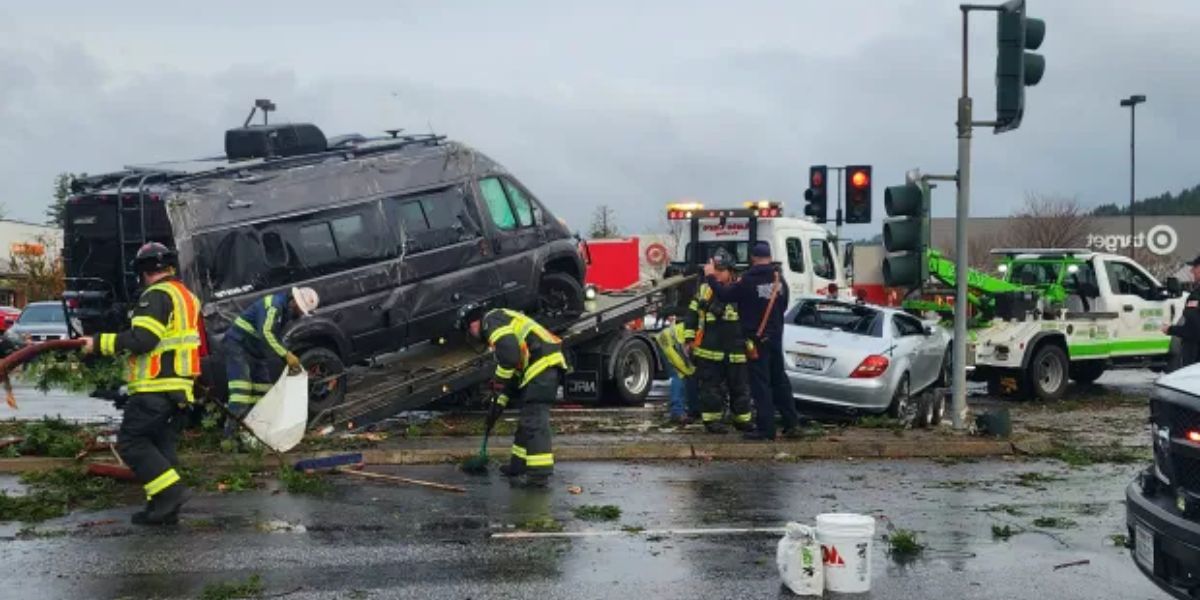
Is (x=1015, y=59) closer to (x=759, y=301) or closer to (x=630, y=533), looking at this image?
(x=759, y=301)

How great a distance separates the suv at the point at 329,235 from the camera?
13.0m

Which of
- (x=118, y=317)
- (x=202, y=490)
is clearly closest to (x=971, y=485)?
(x=202, y=490)

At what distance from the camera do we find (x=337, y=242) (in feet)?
45.7

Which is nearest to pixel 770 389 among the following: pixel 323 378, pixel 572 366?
pixel 572 366

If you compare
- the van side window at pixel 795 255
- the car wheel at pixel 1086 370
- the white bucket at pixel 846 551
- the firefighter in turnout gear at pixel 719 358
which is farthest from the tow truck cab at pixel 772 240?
the white bucket at pixel 846 551

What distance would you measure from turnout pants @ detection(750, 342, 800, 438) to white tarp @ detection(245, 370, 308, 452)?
14.6 feet

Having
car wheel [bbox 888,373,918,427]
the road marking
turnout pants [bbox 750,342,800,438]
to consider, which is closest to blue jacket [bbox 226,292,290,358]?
the road marking

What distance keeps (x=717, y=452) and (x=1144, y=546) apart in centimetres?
660

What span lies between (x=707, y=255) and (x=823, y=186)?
2.28m

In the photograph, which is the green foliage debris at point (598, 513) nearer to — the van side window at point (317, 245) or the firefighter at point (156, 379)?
the firefighter at point (156, 379)

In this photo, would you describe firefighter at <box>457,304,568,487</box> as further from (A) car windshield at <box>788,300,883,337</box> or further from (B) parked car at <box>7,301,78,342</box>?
(B) parked car at <box>7,301,78,342</box>

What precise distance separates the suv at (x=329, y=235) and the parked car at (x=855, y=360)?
3.32 m

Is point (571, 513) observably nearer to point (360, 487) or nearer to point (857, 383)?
point (360, 487)

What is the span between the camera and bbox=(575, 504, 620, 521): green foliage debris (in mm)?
9203
